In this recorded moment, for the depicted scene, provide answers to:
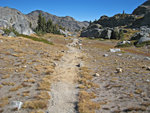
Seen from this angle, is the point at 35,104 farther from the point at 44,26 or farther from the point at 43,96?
the point at 44,26

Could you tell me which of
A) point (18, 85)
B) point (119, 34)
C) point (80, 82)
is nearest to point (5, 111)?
point (18, 85)

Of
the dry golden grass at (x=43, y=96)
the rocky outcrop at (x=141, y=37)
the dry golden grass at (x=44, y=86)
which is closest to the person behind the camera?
the dry golden grass at (x=43, y=96)

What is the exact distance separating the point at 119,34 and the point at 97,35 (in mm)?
19078

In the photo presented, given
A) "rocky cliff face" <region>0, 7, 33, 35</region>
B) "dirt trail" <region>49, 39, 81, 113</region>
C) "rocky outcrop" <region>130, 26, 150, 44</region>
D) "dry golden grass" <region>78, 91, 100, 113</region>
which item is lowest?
"dirt trail" <region>49, 39, 81, 113</region>

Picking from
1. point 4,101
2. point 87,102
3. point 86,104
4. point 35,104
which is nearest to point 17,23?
point 4,101

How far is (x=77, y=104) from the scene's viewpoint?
805 centimetres

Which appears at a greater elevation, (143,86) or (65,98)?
(143,86)

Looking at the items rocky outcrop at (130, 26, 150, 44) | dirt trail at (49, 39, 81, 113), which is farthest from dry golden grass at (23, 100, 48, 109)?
rocky outcrop at (130, 26, 150, 44)

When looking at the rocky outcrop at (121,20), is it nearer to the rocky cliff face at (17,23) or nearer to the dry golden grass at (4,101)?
the rocky cliff face at (17,23)

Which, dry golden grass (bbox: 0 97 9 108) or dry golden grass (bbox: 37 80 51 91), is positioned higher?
dry golden grass (bbox: 37 80 51 91)

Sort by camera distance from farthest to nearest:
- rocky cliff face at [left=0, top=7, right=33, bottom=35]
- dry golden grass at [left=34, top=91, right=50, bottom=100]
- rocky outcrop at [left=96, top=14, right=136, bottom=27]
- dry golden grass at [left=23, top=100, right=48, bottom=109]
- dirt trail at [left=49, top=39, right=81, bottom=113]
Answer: rocky outcrop at [left=96, top=14, right=136, bottom=27]
rocky cliff face at [left=0, top=7, right=33, bottom=35]
dry golden grass at [left=34, top=91, right=50, bottom=100]
dirt trail at [left=49, top=39, right=81, bottom=113]
dry golden grass at [left=23, top=100, right=48, bottom=109]

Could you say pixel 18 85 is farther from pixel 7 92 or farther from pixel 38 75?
pixel 38 75

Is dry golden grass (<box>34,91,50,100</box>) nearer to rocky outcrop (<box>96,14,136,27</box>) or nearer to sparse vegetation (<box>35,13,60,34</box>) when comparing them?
sparse vegetation (<box>35,13,60,34</box>)

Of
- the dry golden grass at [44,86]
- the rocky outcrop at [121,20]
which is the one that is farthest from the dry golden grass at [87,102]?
the rocky outcrop at [121,20]
